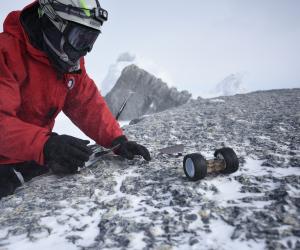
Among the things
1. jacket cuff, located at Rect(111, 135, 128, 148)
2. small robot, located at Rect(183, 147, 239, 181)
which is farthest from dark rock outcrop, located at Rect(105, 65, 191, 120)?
small robot, located at Rect(183, 147, 239, 181)

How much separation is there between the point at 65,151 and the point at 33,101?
4.18ft

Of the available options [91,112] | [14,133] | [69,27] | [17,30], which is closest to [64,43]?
[69,27]

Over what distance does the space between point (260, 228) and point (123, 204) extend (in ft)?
4.83

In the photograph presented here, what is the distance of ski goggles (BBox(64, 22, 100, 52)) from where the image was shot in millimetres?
4068

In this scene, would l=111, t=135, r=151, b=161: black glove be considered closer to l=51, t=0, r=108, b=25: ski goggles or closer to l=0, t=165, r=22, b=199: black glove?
l=0, t=165, r=22, b=199: black glove

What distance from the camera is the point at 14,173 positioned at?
4.32 meters

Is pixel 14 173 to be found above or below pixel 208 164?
below

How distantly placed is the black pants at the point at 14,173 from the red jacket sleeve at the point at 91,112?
40.7 inches

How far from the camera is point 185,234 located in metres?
2.55

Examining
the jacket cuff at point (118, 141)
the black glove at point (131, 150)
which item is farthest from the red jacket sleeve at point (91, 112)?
the black glove at point (131, 150)

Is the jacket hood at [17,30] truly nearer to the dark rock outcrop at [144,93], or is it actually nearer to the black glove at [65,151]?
the black glove at [65,151]

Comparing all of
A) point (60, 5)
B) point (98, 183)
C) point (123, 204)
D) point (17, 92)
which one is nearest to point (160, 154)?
point (98, 183)

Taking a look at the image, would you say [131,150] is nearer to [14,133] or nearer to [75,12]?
[14,133]

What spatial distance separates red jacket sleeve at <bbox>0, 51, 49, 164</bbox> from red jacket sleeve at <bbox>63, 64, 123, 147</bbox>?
1.36 metres
